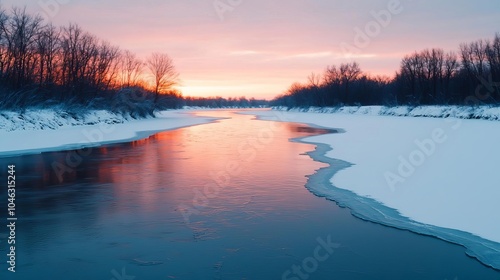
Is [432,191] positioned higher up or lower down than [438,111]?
lower down

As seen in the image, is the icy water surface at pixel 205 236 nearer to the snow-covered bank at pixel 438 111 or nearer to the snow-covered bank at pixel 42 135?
the snow-covered bank at pixel 42 135

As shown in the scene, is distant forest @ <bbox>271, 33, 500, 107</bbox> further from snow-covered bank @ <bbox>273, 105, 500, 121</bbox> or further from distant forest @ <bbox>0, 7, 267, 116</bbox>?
distant forest @ <bbox>0, 7, 267, 116</bbox>

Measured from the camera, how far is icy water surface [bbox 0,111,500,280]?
17.5ft

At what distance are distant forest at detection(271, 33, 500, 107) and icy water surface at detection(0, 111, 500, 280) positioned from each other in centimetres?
3870

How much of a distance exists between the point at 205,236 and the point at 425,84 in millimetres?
77498

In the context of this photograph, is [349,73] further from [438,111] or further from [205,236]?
[205,236]

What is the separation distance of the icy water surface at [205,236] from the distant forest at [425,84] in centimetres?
3870

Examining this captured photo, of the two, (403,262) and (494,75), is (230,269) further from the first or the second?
(494,75)

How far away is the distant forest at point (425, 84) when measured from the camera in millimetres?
54522

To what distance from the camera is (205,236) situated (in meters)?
6.60

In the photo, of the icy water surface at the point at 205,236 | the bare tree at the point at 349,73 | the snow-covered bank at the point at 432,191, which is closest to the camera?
the icy water surface at the point at 205,236

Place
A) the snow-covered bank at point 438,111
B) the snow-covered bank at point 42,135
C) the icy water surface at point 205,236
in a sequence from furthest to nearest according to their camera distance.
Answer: the snow-covered bank at point 438,111, the snow-covered bank at point 42,135, the icy water surface at point 205,236

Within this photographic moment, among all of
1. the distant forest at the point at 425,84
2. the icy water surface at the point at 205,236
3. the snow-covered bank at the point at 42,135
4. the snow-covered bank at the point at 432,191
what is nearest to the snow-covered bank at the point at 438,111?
the distant forest at the point at 425,84

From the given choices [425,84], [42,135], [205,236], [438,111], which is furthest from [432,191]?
[425,84]
